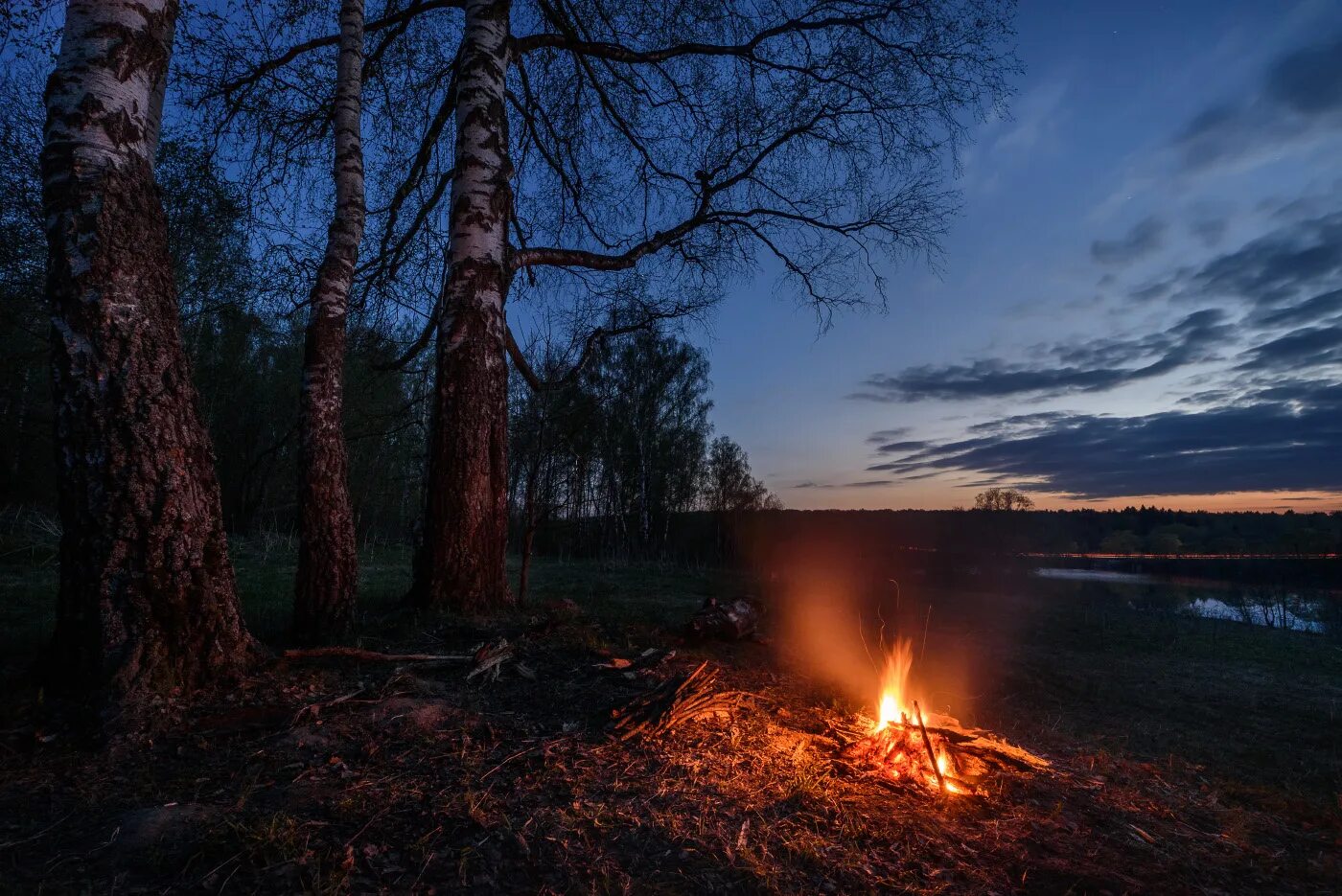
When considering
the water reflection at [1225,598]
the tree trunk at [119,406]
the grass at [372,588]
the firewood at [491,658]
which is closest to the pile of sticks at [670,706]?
the firewood at [491,658]

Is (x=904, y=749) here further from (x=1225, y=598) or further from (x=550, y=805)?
(x=1225, y=598)

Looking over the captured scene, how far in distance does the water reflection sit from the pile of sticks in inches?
765

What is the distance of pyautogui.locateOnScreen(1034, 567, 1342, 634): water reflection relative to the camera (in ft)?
62.4

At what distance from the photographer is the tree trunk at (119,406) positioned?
9.79 feet

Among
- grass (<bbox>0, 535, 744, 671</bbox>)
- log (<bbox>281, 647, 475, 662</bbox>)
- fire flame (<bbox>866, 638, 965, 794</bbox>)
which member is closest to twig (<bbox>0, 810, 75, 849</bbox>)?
log (<bbox>281, 647, 475, 662</bbox>)

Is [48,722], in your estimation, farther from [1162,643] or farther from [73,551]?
[1162,643]

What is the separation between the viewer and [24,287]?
11.8 m

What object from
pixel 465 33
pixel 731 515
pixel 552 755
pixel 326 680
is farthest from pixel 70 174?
pixel 731 515

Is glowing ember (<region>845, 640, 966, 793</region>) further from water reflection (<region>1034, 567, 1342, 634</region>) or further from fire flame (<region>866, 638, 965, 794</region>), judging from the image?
water reflection (<region>1034, 567, 1342, 634</region>)

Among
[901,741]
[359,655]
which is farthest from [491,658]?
[901,741]

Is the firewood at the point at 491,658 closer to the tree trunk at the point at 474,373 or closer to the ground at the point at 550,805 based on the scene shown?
the ground at the point at 550,805

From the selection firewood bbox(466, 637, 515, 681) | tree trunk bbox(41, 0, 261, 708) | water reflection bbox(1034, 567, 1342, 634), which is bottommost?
water reflection bbox(1034, 567, 1342, 634)

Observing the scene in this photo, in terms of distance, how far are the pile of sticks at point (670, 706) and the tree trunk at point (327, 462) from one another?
265 centimetres

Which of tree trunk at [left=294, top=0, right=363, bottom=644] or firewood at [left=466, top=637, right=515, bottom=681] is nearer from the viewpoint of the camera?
firewood at [left=466, top=637, right=515, bottom=681]
